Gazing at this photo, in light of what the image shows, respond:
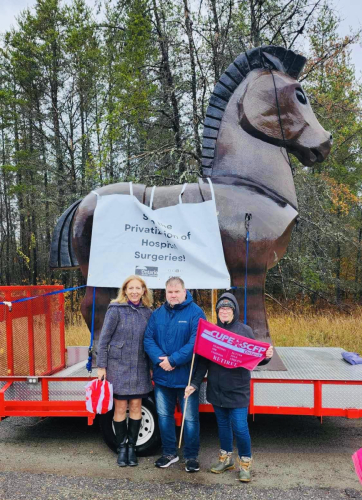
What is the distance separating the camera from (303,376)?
3.81m

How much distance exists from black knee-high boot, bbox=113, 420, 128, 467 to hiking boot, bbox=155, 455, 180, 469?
270mm

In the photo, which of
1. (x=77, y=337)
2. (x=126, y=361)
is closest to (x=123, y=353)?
(x=126, y=361)

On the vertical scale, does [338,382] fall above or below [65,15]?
below

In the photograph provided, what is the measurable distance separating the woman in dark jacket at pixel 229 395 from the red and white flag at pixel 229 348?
9 centimetres

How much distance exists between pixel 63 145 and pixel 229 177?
13296 mm

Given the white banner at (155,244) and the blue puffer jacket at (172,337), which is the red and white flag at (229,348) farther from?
the white banner at (155,244)

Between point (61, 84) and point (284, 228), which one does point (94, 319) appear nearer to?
point (284, 228)

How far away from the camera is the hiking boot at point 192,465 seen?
3.19 metres

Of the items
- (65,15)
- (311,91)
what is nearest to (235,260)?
(311,91)

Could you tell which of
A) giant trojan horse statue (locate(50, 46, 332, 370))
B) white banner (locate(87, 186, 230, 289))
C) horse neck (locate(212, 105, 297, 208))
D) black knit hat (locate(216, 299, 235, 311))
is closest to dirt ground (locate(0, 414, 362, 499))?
giant trojan horse statue (locate(50, 46, 332, 370))

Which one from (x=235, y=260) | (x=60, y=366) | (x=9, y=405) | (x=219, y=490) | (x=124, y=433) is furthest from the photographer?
(x=60, y=366)

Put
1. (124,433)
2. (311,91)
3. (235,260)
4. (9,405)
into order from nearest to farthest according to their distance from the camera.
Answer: (124,433) → (9,405) → (235,260) → (311,91)

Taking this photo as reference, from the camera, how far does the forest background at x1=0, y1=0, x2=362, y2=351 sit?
381 inches

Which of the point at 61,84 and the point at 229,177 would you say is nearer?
the point at 229,177
